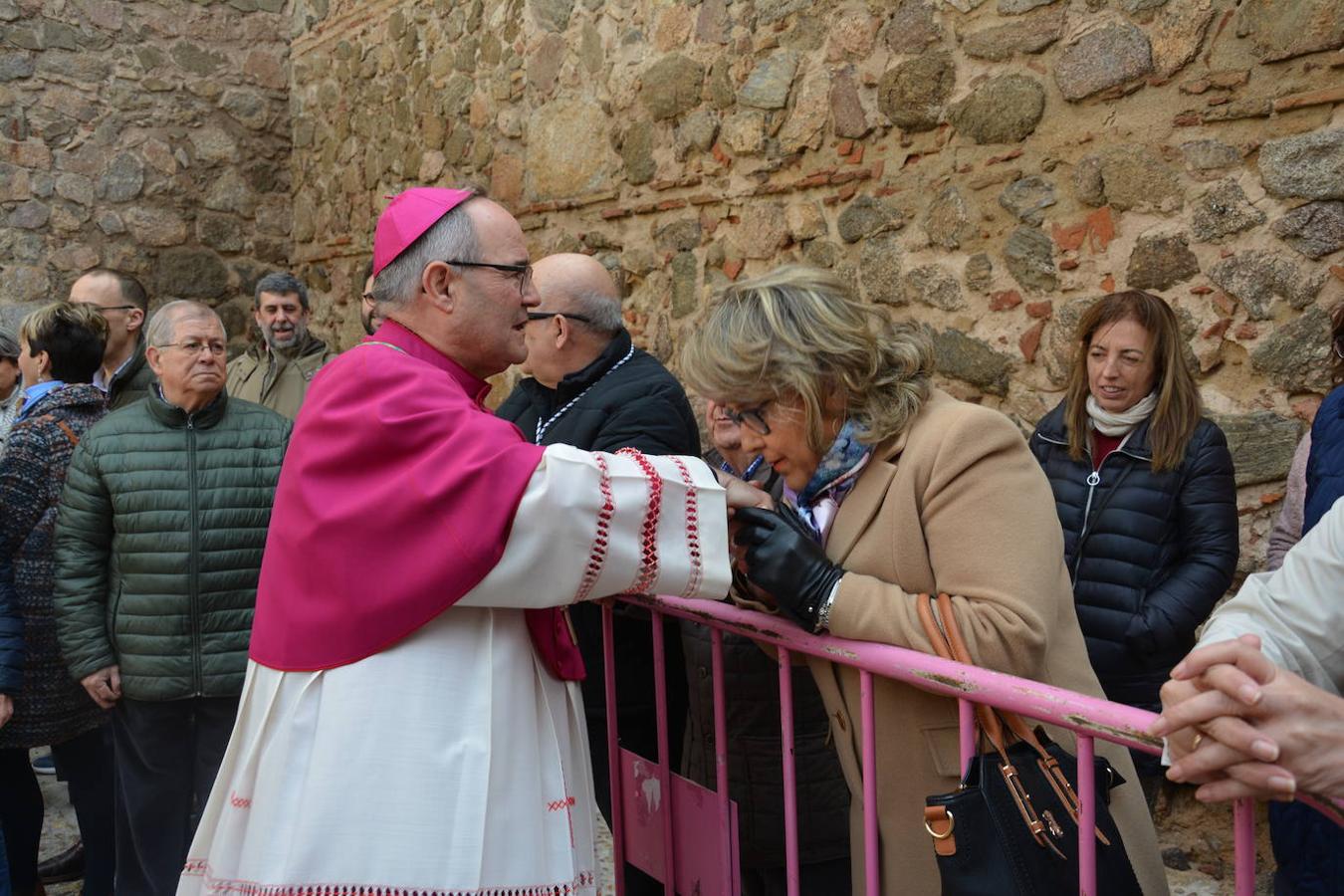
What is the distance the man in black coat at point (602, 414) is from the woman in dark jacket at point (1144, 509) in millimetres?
1123

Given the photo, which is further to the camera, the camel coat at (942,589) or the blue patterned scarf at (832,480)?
the blue patterned scarf at (832,480)

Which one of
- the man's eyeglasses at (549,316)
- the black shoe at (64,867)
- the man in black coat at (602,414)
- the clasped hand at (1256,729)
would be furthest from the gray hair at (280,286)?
the clasped hand at (1256,729)

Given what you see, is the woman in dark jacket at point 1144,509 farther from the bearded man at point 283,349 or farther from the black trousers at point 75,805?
the bearded man at point 283,349

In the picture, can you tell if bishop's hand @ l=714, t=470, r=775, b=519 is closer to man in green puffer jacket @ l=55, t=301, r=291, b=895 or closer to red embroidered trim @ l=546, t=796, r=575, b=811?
red embroidered trim @ l=546, t=796, r=575, b=811

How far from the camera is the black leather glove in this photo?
5.88 feet

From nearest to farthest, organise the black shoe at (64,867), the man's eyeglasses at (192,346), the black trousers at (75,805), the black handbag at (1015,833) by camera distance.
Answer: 1. the black handbag at (1015,833)
2. the man's eyeglasses at (192,346)
3. the black trousers at (75,805)
4. the black shoe at (64,867)

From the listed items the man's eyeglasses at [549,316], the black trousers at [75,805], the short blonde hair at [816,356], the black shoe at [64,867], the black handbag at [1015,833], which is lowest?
the black shoe at [64,867]

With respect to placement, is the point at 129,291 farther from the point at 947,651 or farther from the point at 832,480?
the point at 947,651

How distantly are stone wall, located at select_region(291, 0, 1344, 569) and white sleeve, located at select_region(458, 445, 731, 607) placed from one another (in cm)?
238

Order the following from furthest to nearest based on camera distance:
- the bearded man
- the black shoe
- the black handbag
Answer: the bearded man < the black shoe < the black handbag

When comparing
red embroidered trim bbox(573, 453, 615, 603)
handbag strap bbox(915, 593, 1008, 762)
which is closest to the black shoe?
red embroidered trim bbox(573, 453, 615, 603)

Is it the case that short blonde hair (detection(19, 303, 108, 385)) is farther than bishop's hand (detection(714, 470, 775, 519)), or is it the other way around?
short blonde hair (detection(19, 303, 108, 385))

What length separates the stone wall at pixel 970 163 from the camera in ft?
11.3

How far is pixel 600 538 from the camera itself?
5.73 ft
